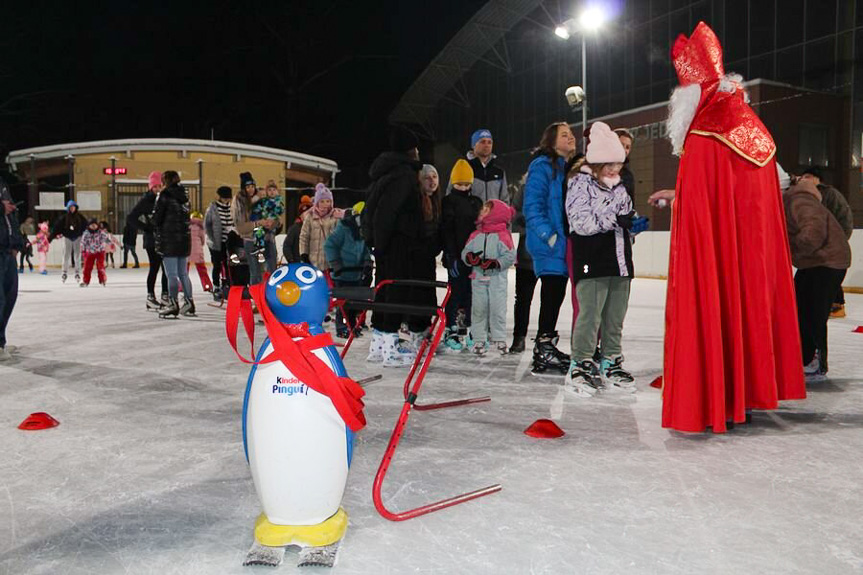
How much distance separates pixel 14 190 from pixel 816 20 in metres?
30.0

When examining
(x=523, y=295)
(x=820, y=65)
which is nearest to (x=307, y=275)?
(x=523, y=295)

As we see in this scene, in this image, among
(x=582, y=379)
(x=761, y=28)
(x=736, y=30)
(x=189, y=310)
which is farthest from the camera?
(x=736, y=30)

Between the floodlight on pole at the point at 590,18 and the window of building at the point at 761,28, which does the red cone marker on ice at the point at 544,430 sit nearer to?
the floodlight on pole at the point at 590,18

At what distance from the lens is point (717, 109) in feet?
10.5

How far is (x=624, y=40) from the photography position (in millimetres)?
23031

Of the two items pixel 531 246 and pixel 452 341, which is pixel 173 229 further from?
pixel 531 246

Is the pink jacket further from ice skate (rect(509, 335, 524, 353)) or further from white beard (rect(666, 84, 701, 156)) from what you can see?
white beard (rect(666, 84, 701, 156))

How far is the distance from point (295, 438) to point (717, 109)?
2456mm

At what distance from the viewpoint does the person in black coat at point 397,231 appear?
15.5 feet

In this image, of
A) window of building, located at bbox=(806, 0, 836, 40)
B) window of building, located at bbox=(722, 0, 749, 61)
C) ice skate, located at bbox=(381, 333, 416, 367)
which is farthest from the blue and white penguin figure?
window of building, located at bbox=(722, 0, 749, 61)

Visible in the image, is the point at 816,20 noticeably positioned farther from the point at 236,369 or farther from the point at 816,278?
the point at 236,369

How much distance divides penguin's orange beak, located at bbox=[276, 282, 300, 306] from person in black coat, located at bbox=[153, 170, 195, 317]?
230 inches

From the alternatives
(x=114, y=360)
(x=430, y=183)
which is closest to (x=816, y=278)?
(x=430, y=183)

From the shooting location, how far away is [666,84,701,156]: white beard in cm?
326
